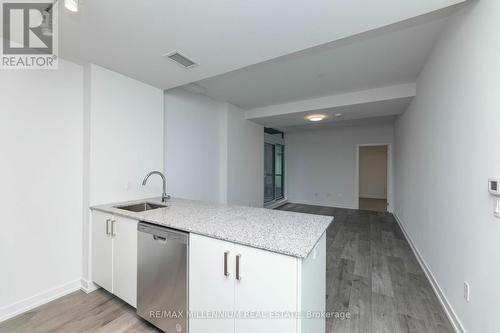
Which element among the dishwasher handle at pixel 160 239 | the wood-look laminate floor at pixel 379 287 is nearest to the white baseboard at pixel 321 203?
the wood-look laminate floor at pixel 379 287

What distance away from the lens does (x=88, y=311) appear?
Answer: 74.4 inches

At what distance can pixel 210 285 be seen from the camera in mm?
1361

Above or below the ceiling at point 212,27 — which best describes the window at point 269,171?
below

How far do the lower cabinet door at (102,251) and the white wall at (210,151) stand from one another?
1.16 meters

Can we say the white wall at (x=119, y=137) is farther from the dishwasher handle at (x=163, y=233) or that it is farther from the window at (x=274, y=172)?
the window at (x=274, y=172)

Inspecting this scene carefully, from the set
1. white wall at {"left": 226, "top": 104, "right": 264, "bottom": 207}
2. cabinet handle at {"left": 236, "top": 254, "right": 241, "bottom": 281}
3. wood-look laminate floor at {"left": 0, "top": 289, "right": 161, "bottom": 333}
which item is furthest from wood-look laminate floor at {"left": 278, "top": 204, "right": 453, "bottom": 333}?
white wall at {"left": 226, "top": 104, "right": 264, "bottom": 207}

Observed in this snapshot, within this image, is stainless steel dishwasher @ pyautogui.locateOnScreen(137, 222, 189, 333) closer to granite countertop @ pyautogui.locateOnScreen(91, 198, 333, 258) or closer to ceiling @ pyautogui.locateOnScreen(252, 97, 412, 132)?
granite countertop @ pyautogui.locateOnScreen(91, 198, 333, 258)

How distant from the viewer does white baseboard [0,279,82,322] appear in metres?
1.78

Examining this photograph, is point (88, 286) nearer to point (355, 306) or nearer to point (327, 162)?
point (355, 306)

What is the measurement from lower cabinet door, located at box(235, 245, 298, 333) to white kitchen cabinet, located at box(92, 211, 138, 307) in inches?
43.3

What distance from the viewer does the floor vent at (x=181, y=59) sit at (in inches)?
79.7

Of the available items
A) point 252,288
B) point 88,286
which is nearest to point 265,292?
point 252,288

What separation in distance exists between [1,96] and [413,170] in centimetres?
500

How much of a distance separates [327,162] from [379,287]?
496cm
